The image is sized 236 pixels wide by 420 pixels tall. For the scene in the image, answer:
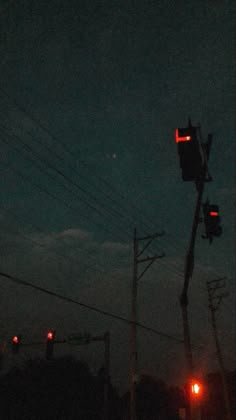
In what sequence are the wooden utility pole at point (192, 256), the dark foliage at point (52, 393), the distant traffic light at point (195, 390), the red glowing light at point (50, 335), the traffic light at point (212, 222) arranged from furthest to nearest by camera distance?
the dark foliage at point (52, 393), the red glowing light at point (50, 335), the distant traffic light at point (195, 390), the traffic light at point (212, 222), the wooden utility pole at point (192, 256)

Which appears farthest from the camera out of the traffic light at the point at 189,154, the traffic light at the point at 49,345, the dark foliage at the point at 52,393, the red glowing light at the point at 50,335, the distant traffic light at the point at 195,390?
the dark foliage at the point at 52,393

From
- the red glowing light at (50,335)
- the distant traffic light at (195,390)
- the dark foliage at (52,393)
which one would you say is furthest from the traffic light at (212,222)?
the dark foliage at (52,393)

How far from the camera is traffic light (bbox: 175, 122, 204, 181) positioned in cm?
479

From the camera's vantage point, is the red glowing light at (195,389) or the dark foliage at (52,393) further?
the dark foliage at (52,393)

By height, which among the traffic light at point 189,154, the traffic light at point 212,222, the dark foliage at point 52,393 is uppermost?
the traffic light at point 189,154

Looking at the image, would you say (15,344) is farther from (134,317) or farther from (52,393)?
(52,393)

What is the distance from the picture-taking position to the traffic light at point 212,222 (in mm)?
5715

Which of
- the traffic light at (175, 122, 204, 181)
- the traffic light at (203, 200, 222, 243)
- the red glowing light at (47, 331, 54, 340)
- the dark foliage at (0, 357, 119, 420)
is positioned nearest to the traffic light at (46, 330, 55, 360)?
the red glowing light at (47, 331, 54, 340)

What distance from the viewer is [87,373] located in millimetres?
61719

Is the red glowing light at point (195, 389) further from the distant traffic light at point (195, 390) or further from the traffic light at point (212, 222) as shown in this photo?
the traffic light at point (212, 222)

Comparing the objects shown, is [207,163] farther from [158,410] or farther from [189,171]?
[158,410]

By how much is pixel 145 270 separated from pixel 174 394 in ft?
224

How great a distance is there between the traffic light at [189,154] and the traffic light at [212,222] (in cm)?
123

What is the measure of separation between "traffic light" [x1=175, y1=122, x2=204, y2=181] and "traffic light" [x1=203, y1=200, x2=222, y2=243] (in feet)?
4.03
